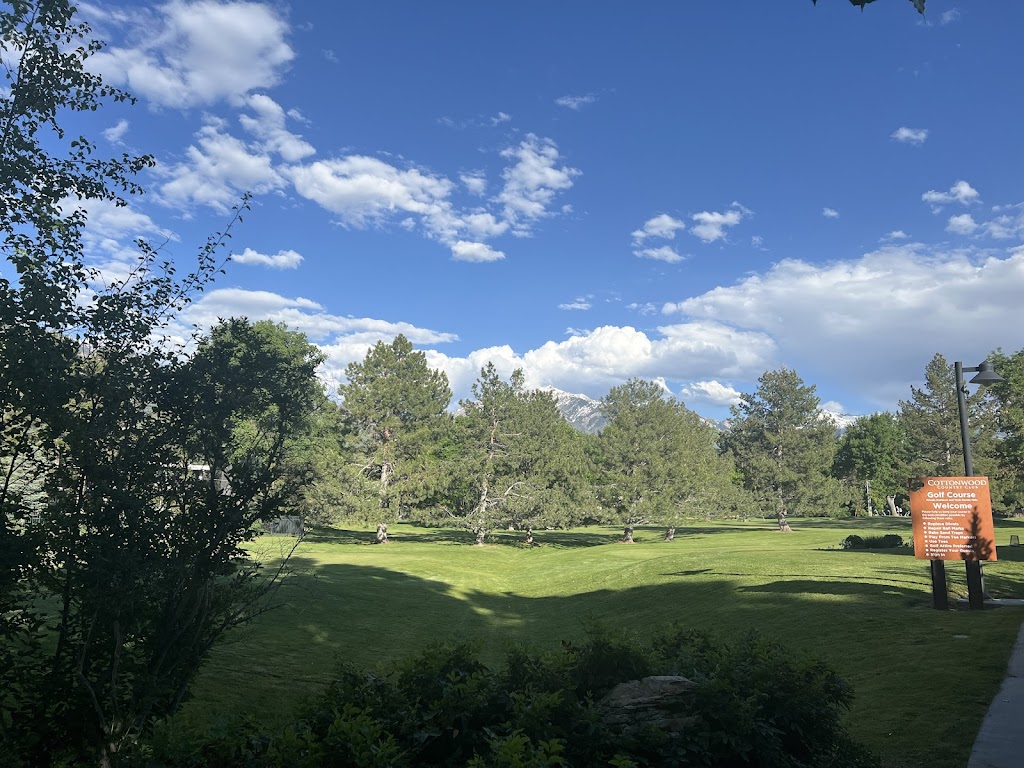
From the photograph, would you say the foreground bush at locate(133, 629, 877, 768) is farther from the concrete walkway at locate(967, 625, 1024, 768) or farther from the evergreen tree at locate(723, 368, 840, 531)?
the evergreen tree at locate(723, 368, 840, 531)

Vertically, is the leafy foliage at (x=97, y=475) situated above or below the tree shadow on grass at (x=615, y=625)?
above

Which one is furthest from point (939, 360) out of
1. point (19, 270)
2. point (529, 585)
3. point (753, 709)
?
point (19, 270)

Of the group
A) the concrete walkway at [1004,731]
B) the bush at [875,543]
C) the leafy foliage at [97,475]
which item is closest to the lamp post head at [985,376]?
the concrete walkway at [1004,731]

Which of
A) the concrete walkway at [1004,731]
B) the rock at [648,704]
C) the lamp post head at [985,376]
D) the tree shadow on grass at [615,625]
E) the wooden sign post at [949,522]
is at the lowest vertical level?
the tree shadow on grass at [615,625]

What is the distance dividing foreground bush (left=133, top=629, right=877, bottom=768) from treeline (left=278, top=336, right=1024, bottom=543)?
1356 inches

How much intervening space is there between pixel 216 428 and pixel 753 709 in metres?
5.94

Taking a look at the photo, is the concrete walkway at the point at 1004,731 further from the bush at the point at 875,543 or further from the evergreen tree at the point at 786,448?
the evergreen tree at the point at 786,448

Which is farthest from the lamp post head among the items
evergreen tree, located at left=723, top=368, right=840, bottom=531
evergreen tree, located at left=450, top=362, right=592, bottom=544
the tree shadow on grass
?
evergreen tree, located at left=723, top=368, right=840, bottom=531

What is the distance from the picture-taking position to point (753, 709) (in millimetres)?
5953

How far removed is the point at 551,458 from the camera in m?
46.5

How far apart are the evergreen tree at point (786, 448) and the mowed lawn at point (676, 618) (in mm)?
18257

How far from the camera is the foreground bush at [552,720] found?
522 centimetres

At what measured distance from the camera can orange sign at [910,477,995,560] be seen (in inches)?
580

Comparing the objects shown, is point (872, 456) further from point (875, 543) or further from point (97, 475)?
point (97, 475)
